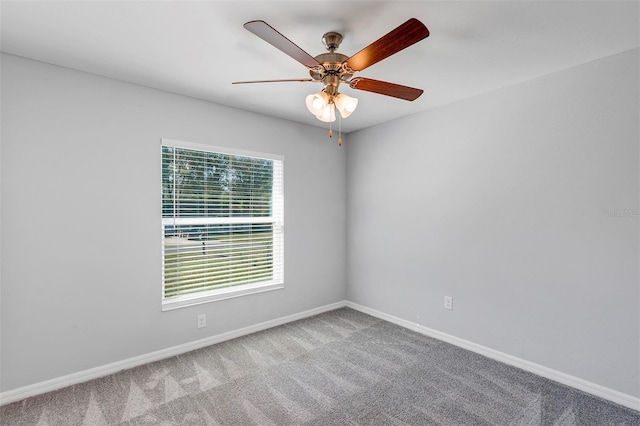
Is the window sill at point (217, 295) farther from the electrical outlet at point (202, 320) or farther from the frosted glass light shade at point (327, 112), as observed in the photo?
the frosted glass light shade at point (327, 112)

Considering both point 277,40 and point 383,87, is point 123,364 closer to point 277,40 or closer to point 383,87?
point 277,40

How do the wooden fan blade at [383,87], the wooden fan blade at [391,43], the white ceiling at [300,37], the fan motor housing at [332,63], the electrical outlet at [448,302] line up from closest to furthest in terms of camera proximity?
1. the wooden fan blade at [391,43]
2. the white ceiling at [300,37]
3. the fan motor housing at [332,63]
4. the wooden fan blade at [383,87]
5. the electrical outlet at [448,302]

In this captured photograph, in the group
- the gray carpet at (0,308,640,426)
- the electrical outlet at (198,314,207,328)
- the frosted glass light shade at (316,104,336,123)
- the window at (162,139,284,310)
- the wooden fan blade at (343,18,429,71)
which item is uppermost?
the wooden fan blade at (343,18,429,71)

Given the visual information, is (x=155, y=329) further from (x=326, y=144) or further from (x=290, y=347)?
(x=326, y=144)

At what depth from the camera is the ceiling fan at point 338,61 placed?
142 cm

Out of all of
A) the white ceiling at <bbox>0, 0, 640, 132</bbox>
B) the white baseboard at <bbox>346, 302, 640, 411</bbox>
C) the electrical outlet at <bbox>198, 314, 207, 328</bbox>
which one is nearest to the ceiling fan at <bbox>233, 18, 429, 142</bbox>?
the white ceiling at <bbox>0, 0, 640, 132</bbox>

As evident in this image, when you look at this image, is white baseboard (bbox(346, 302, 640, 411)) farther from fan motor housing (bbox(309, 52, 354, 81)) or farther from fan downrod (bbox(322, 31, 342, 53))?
fan downrod (bbox(322, 31, 342, 53))

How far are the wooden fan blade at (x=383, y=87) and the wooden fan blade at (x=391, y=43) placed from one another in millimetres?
122

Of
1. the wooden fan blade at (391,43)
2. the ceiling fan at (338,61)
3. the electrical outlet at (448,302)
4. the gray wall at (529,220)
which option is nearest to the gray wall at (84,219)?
the ceiling fan at (338,61)

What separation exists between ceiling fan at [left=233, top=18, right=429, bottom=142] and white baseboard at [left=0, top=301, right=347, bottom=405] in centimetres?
235

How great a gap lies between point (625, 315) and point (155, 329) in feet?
11.7

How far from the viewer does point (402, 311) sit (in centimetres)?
346

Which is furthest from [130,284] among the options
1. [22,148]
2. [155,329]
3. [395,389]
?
[395,389]

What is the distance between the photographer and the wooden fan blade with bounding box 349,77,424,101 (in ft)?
6.17
